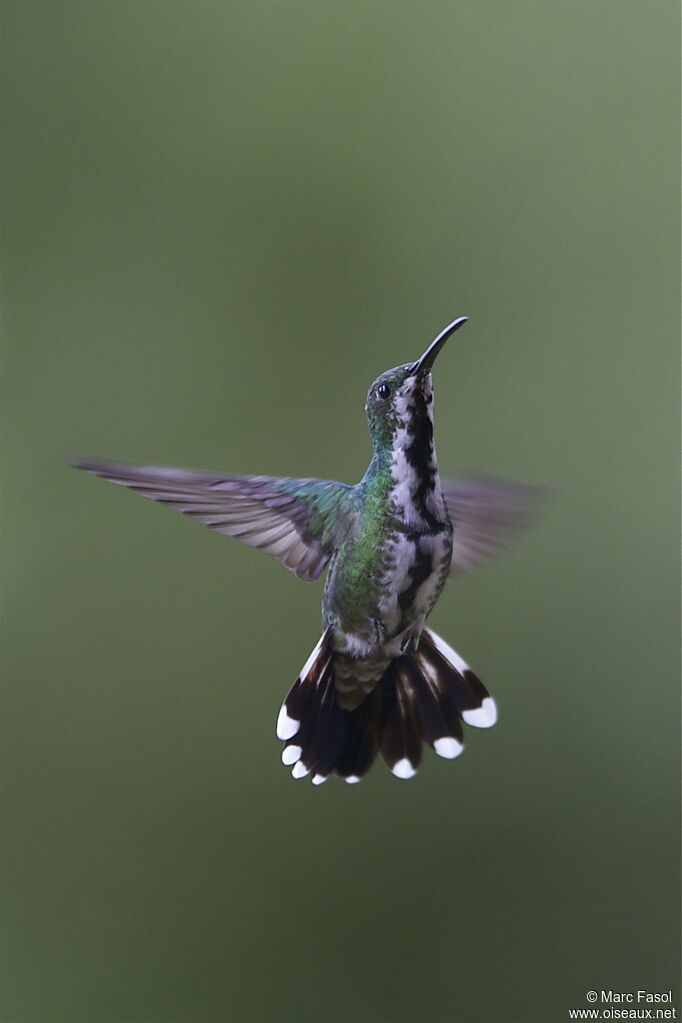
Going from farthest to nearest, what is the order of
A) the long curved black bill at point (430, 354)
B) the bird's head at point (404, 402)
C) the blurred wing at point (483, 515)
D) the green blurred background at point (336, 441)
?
the green blurred background at point (336, 441), the blurred wing at point (483, 515), the bird's head at point (404, 402), the long curved black bill at point (430, 354)

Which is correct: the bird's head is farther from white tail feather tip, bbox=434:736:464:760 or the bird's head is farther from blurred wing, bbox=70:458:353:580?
white tail feather tip, bbox=434:736:464:760

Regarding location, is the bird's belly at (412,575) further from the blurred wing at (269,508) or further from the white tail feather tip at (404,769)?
the white tail feather tip at (404,769)

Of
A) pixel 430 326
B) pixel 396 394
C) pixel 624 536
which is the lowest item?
pixel 396 394

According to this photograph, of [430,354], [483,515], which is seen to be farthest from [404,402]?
[483,515]

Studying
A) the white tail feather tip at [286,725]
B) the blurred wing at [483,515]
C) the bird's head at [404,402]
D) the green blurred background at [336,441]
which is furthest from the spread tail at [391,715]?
the green blurred background at [336,441]

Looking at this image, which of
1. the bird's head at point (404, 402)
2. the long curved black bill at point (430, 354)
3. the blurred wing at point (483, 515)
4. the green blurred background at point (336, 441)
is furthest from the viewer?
the green blurred background at point (336, 441)

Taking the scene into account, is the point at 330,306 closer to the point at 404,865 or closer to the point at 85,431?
the point at 85,431

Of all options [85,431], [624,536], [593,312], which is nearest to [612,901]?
[624,536]

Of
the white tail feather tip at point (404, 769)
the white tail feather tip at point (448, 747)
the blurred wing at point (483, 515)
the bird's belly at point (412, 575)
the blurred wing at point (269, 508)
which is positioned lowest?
the white tail feather tip at point (404, 769)

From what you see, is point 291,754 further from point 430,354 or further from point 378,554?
point 430,354
